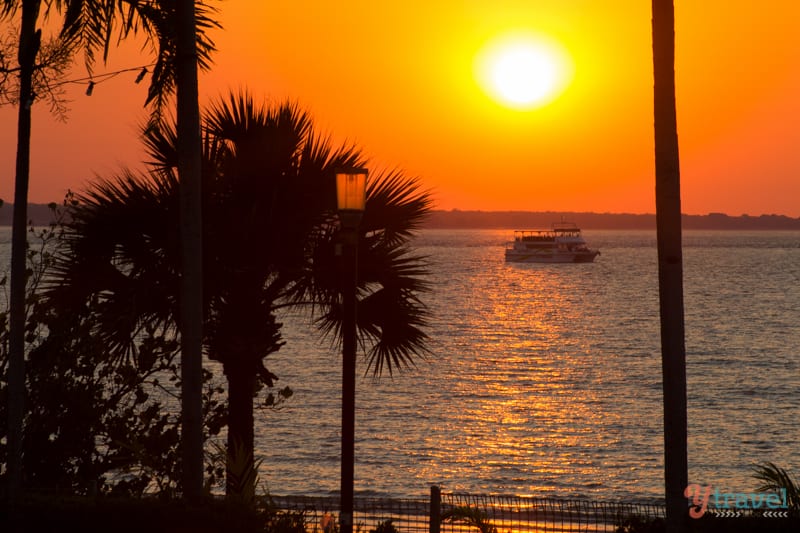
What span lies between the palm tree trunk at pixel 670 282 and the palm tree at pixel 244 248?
4.78 m

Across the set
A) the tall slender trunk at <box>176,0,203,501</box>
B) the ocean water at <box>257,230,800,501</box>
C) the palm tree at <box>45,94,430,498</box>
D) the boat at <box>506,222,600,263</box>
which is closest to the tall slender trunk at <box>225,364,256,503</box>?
the palm tree at <box>45,94,430,498</box>

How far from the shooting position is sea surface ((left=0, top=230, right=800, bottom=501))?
33.0 metres

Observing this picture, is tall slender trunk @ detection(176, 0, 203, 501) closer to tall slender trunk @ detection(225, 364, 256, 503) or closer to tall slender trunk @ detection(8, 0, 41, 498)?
tall slender trunk @ detection(8, 0, 41, 498)

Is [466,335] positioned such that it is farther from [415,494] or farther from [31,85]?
[31,85]

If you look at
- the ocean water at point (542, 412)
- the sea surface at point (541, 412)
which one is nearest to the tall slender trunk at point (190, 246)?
the sea surface at point (541, 412)

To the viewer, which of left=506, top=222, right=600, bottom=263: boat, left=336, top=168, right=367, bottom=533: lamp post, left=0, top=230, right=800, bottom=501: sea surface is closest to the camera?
left=336, top=168, right=367, bottom=533: lamp post

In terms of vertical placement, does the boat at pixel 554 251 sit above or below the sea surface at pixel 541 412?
above

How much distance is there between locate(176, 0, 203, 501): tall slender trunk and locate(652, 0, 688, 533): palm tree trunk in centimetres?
458

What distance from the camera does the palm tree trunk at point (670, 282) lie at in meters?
8.44

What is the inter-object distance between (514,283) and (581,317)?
52557mm

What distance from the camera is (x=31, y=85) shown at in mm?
11961

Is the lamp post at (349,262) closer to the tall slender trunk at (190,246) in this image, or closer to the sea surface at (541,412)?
the tall slender trunk at (190,246)

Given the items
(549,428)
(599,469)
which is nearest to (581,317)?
(549,428)

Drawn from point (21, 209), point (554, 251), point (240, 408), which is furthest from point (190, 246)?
point (554, 251)
